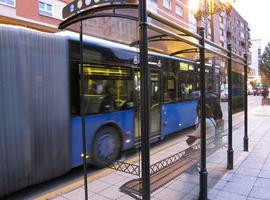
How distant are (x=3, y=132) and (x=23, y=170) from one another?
2.40ft

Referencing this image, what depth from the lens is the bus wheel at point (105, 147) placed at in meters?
5.99

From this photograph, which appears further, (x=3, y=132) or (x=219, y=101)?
(x=219, y=101)

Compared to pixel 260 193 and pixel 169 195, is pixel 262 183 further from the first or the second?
pixel 169 195

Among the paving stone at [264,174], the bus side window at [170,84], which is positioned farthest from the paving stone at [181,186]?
the bus side window at [170,84]

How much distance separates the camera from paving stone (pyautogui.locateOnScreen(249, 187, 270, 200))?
4.16 m

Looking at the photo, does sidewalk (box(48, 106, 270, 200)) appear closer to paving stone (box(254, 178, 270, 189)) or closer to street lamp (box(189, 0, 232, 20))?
paving stone (box(254, 178, 270, 189))

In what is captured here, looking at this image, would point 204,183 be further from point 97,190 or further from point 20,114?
point 20,114

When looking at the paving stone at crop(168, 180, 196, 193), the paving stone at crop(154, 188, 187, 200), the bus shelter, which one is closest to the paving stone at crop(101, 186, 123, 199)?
the bus shelter

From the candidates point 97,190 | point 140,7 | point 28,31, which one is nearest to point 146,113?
point 140,7

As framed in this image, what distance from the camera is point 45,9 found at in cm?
1934

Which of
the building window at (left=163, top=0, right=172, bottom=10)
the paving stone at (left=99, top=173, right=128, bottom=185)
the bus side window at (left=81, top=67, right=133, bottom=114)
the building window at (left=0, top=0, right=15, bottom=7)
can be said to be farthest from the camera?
the building window at (left=163, top=0, right=172, bottom=10)

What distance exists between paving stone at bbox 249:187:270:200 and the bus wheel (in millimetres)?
3028

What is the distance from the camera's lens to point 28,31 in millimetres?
4555

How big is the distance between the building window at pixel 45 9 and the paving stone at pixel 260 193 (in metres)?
18.4
